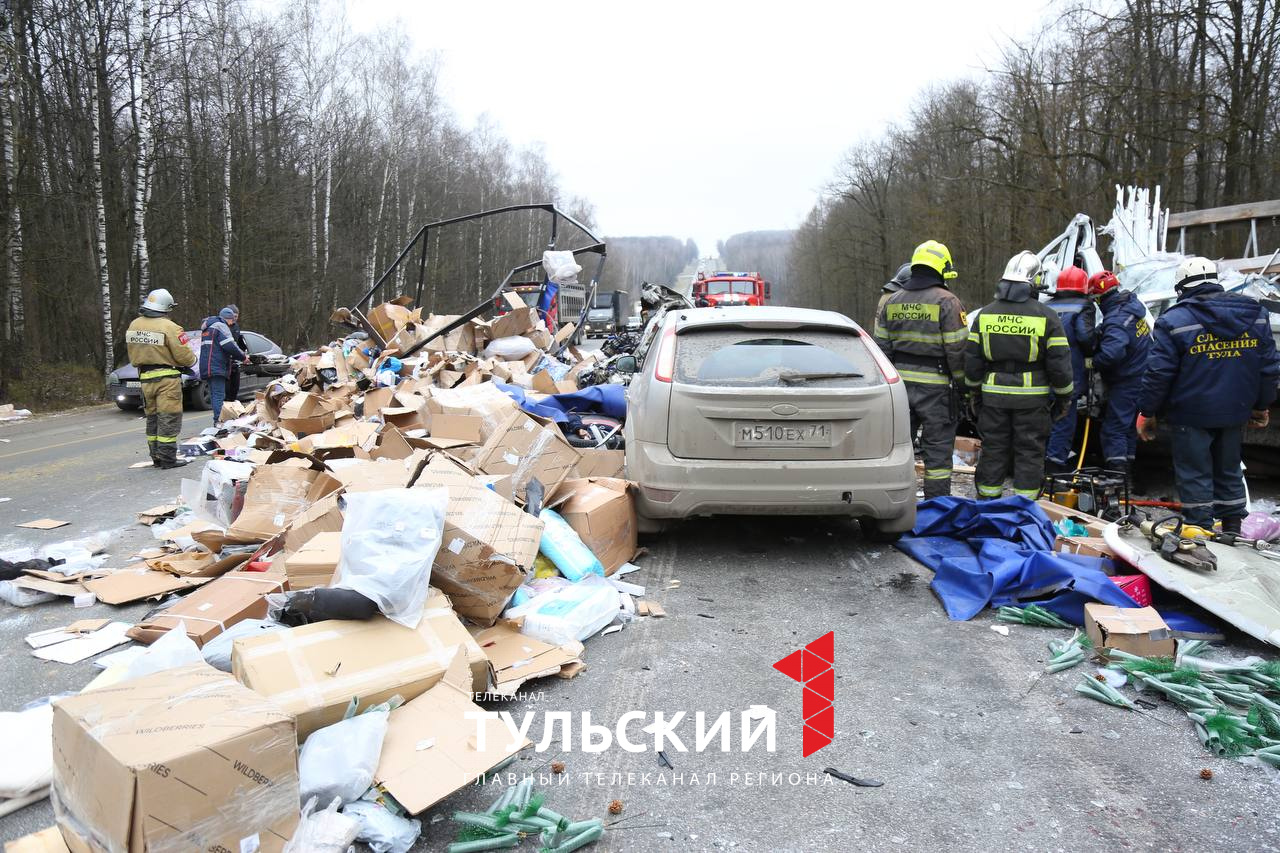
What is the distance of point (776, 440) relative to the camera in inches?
194

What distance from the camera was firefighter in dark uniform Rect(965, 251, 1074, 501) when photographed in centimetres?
570

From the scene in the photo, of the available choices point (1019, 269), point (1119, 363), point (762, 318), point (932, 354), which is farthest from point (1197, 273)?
point (762, 318)

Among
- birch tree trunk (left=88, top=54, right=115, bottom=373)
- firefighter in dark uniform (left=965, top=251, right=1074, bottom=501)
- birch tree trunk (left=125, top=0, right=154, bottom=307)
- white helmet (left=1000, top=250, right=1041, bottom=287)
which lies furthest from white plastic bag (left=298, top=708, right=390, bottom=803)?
birch tree trunk (left=125, top=0, right=154, bottom=307)

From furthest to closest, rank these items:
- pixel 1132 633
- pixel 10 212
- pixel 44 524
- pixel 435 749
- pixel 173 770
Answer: pixel 10 212, pixel 44 524, pixel 1132 633, pixel 435 749, pixel 173 770

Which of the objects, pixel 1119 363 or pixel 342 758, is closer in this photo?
pixel 342 758

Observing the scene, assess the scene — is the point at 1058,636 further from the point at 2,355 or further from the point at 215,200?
the point at 215,200

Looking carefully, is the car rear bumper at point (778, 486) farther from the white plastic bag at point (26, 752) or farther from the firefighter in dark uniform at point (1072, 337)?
the white plastic bag at point (26, 752)

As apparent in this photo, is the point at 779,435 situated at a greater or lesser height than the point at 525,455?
greater

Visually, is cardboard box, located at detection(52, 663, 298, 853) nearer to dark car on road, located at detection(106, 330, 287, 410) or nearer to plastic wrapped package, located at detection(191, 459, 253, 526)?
plastic wrapped package, located at detection(191, 459, 253, 526)

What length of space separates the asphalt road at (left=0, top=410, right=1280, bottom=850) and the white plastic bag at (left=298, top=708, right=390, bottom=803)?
0.25 meters

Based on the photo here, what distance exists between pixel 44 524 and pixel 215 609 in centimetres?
376

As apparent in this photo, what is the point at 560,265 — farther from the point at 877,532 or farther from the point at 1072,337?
the point at 877,532

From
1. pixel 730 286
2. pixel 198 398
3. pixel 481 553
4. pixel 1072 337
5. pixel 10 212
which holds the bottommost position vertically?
pixel 198 398

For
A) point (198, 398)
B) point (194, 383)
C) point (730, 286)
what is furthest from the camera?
point (730, 286)
